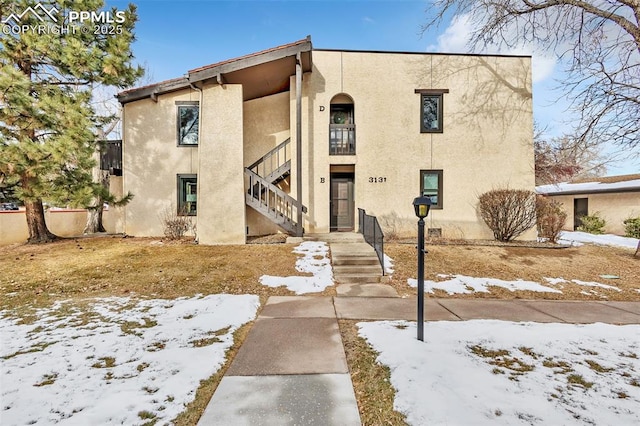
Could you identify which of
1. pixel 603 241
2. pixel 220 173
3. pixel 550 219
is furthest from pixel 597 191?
pixel 220 173

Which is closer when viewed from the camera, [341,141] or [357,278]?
[357,278]

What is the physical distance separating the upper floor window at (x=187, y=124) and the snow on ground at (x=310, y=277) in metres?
6.44

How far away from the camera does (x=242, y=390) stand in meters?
2.57

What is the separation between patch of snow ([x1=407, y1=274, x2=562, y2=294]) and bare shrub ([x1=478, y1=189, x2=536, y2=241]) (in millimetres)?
3821

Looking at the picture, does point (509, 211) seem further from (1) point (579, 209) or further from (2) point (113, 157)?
(2) point (113, 157)

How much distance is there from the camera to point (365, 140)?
1041 centimetres

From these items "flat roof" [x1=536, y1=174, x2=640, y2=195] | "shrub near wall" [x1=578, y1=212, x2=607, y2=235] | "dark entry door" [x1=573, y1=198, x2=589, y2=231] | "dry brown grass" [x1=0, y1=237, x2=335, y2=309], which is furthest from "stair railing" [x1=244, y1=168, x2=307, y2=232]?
"dark entry door" [x1=573, y1=198, x2=589, y2=231]

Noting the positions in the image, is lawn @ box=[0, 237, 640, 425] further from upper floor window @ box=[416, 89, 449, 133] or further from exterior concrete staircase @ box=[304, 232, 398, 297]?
upper floor window @ box=[416, 89, 449, 133]

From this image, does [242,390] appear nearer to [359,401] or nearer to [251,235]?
[359,401]

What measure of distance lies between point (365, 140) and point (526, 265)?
257 inches

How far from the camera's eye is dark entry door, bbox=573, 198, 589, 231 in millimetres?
16237

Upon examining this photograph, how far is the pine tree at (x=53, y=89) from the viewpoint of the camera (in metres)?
7.66

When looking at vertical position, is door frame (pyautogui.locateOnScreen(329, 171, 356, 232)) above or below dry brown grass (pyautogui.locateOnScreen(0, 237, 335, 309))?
above

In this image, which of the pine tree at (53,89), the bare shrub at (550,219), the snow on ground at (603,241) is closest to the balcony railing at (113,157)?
the pine tree at (53,89)
